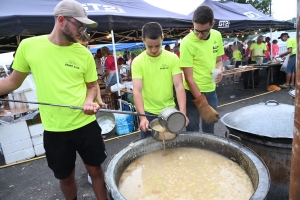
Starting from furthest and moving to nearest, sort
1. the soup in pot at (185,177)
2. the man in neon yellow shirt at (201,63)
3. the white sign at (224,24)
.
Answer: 1. the white sign at (224,24)
2. the man in neon yellow shirt at (201,63)
3. the soup in pot at (185,177)

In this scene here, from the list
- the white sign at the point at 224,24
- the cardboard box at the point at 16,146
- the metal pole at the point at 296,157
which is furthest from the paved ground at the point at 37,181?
the white sign at the point at 224,24

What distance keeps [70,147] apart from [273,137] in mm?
1811

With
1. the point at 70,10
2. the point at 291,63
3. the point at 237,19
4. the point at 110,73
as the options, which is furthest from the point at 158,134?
the point at 291,63

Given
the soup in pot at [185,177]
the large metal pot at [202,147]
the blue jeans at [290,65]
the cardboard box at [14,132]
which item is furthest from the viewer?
the blue jeans at [290,65]

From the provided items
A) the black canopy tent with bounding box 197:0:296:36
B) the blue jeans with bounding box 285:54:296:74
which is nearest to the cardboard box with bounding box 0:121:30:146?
the black canopy tent with bounding box 197:0:296:36

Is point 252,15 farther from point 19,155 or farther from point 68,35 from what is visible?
point 19,155

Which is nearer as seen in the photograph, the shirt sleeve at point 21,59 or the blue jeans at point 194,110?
the shirt sleeve at point 21,59

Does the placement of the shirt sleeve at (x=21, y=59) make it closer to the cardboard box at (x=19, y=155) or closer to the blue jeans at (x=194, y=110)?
the blue jeans at (x=194, y=110)

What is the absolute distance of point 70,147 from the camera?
2100mm

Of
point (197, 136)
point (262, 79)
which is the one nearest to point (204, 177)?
point (197, 136)

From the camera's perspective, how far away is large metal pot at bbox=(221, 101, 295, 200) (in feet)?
6.33

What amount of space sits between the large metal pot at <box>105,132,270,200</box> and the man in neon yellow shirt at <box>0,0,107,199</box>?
0.43 meters

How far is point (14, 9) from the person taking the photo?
167 inches

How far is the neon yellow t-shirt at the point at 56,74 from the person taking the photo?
1882 mm
